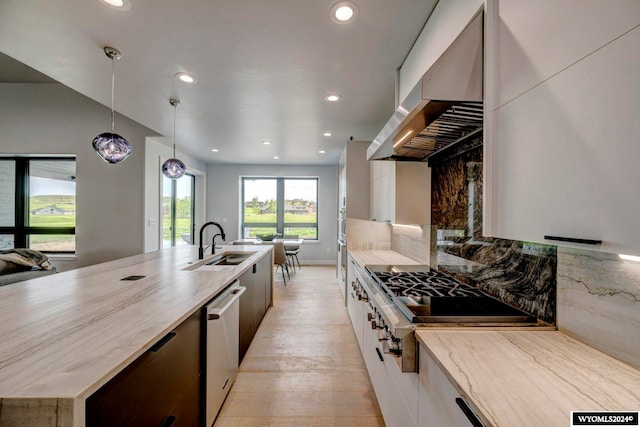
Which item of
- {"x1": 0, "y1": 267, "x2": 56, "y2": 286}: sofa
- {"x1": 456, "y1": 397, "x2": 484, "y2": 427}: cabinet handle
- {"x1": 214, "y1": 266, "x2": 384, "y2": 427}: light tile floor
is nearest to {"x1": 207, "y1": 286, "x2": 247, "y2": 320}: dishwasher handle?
{"x1": 214, "y1": 266, "x2": 384, "y2": 427}: light tile floor

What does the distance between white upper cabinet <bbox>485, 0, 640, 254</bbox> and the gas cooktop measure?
431 mm

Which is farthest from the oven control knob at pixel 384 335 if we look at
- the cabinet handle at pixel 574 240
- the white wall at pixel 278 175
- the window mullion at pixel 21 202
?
the window mullion at pixel 21 202

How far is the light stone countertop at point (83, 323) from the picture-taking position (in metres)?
0.73

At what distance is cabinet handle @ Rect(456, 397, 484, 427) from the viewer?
0.69 meters

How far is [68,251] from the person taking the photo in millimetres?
4641

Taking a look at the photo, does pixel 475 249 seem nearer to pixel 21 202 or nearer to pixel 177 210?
pixel 177 210

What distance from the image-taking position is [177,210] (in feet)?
19.5

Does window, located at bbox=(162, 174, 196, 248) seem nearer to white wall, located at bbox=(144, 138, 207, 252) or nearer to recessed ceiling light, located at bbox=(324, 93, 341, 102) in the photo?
white wall, located at bbox=(144, 138, 207, 252)

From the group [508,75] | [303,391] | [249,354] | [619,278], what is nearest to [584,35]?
[508,75]

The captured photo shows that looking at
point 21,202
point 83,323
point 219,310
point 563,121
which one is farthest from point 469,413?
point 21,202

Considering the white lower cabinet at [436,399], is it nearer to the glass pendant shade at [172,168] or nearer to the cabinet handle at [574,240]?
the cabinet handle at [574,240]

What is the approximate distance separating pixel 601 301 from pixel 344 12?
1871mm

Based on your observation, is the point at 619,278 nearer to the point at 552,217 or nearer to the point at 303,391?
the point at 552,217

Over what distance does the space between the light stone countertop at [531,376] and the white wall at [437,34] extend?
52.8 inches
